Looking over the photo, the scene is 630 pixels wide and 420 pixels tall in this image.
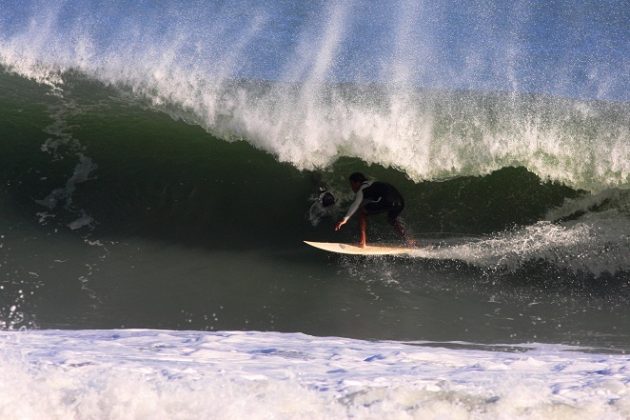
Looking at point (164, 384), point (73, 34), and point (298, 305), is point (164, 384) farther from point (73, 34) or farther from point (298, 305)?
point (73, 34)

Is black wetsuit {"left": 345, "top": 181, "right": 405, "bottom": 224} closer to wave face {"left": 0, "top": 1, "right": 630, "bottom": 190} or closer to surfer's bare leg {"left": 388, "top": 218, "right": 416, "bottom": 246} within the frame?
surfer's bare leg {"left": 388, "top": 218, "right": 416, "bottom": 246}

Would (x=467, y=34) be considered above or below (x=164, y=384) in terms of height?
above

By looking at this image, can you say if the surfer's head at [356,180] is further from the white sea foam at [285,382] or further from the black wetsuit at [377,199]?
the white sea foam at [285,382]

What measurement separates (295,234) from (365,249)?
31.2 inches

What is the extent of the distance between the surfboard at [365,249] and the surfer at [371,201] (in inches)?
2.5

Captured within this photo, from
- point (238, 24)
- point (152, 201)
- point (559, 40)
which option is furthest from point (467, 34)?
point (152, 201)

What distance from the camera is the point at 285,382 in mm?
3715

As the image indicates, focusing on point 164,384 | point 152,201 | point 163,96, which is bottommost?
point 164,384

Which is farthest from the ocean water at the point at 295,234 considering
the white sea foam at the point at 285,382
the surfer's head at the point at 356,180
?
the surfer's head at the point at 356,180

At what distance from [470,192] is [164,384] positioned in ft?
16.7

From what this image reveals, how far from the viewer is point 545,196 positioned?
8000 millimetres

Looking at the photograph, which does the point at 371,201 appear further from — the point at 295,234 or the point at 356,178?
the point at 295,234

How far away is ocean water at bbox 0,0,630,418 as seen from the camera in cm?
374

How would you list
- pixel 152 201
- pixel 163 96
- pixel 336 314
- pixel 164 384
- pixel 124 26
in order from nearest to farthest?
pixel 164 384 < pixel 336 314 < pixel 152 201 < pixel 163 96 < pixel 124 26
